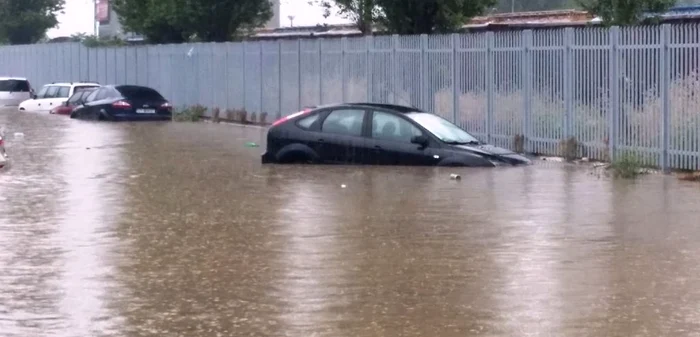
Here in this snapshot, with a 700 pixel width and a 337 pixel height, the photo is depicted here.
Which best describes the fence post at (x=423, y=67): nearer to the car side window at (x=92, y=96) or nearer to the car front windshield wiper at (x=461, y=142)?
the car front windshield wiper at (x=461, y=142)

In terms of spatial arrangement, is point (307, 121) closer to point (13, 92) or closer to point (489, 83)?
point (489, 83)

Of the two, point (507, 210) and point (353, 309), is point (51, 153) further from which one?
point (353, 309)

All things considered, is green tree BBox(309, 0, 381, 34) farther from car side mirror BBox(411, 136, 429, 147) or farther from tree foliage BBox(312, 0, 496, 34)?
car side mirror BBox(411, 136, 429, 147)

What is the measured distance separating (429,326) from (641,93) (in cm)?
1274

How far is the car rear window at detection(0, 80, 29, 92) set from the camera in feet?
165

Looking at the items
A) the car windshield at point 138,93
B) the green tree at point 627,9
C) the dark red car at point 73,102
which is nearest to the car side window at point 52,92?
the dark red car at point 73,102

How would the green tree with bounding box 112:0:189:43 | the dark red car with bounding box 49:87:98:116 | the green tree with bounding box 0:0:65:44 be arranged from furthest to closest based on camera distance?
1. the green tree with bounding box 0:0:65:44
2. the green tree with bounding box 112:0:189:43
3. the dark red car with bounding box 49:87:98:116

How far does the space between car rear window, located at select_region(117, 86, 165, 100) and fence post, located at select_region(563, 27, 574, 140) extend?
18607 mm

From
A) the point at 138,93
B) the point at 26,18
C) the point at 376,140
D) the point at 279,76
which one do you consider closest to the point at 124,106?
the point at 138,93

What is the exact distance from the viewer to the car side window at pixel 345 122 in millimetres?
20844

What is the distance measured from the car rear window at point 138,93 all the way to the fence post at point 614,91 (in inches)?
785

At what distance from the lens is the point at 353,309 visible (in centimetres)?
973

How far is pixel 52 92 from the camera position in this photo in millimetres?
45750

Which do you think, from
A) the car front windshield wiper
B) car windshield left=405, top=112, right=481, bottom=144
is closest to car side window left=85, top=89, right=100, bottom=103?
car windshield left=405, top=112, right=481, bottom=144
